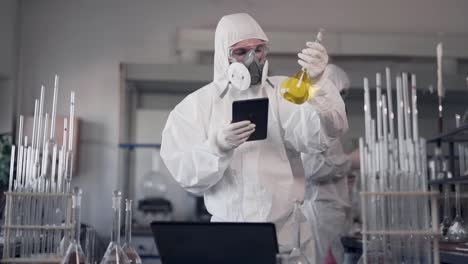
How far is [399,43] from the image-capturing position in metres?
5.01

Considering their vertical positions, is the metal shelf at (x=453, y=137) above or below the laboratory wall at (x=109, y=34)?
below

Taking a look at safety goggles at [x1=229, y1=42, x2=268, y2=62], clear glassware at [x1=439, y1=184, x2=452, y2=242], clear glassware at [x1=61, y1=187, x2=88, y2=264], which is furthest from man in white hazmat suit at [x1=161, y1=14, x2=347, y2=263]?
clear glassware at [x1=439, y1=184, x2=452, y2=242]

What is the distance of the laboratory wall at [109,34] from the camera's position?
16.6 feet

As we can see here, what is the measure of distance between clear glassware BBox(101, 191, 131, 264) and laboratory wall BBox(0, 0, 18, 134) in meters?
3.38

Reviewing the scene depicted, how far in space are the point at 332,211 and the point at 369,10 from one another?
261 centimetres

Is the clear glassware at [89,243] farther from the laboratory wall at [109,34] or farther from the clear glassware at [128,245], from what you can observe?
the laboratory wall at [109,34]

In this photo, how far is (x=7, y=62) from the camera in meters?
4.73

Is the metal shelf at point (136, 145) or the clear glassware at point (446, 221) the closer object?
the clear glassware at point (446, 221)

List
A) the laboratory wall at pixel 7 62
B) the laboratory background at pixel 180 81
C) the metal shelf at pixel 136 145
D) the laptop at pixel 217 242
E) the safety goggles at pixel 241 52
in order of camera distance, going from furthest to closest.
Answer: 1. the metal shelf at pixel 136 145
2. the laboratory wall at pixel 7 62
3. the laboratory background at pixel 180 81
4. the safety goggles at pixel 241 52
5. the laptop at pixel 217 242

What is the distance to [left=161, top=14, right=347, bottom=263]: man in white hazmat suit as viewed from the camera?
1.94m

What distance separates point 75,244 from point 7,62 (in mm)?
3488

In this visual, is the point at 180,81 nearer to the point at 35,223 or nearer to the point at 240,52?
the point at 240,52

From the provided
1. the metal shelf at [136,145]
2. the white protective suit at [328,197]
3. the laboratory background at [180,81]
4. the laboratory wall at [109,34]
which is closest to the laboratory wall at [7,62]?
the laboratory background at [180,81]

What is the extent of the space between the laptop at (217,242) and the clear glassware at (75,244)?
21 centimetres
